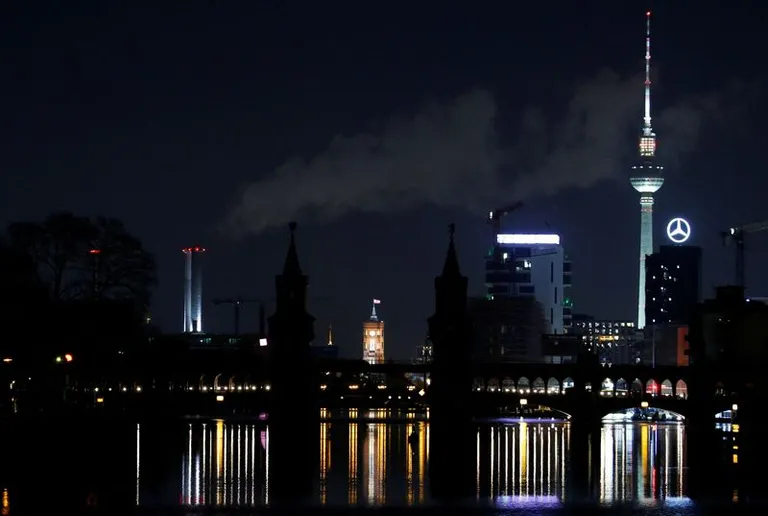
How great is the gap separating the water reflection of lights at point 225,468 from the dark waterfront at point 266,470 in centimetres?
9

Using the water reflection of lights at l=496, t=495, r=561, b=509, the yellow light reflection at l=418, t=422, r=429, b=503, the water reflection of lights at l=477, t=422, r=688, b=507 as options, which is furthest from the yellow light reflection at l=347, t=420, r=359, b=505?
the water reflection of lights at l=496, t=495, r=561, b=509

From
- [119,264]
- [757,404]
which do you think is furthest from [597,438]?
[119,264]

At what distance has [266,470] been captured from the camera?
131625 mm

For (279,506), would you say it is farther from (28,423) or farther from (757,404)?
(757,404)

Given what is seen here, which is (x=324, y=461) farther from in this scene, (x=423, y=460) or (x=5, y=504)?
(x=5, y=504)

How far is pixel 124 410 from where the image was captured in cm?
19862

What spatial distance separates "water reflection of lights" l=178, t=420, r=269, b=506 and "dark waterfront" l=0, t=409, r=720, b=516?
0.29 feet

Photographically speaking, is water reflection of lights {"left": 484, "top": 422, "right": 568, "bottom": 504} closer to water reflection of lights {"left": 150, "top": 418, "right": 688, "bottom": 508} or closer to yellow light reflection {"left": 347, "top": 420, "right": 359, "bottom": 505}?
water reflection of lights {"left": 150, "top": 418, "right": 688, "bottom": 508}

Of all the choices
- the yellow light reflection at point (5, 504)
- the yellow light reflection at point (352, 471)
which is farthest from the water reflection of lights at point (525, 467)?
the yellow light reflection at point (5, 504)

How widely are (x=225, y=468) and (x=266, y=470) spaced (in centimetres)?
308

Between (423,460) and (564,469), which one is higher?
(423,460)

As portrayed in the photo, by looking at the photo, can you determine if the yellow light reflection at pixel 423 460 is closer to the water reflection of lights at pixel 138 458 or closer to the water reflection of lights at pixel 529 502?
the water reflection of lights at pixel 529 502

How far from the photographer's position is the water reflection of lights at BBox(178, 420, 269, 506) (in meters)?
109

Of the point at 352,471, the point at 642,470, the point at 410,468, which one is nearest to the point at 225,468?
the point at 352,471
